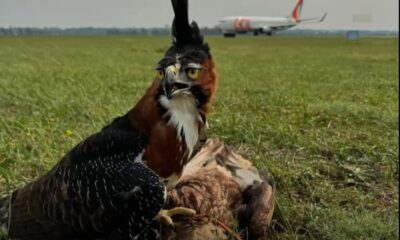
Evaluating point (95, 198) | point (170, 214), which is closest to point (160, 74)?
point (95, 198)

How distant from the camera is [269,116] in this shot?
6.27 m

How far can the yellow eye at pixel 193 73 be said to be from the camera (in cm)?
246

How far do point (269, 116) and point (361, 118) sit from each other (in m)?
1.06

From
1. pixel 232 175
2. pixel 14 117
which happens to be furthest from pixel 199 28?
pixel 14 117

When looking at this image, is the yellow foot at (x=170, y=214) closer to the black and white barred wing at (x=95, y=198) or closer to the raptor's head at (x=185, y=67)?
the black and white barred wing at (x=95, y=198)

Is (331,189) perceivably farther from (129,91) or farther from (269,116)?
(129,91)

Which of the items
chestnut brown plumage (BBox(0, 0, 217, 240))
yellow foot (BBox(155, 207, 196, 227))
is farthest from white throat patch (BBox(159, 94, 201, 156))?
yellow foot (BBox(155, 207, 196, 227))

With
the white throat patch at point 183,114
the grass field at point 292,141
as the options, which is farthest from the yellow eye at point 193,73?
the grass field at point 292,141

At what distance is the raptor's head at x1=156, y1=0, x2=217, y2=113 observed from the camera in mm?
2367

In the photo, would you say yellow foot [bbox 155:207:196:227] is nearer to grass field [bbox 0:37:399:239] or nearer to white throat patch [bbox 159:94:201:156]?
white throat patch [bbox 159:94:201:156]

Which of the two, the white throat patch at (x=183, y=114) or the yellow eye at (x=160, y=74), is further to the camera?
the white throat patch at (x=183, y=114)

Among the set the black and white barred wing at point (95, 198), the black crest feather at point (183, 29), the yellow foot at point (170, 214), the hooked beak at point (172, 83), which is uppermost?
the black crest feather at point (183, 29)

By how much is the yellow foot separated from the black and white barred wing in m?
0.31

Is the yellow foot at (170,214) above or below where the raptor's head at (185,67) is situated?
below
